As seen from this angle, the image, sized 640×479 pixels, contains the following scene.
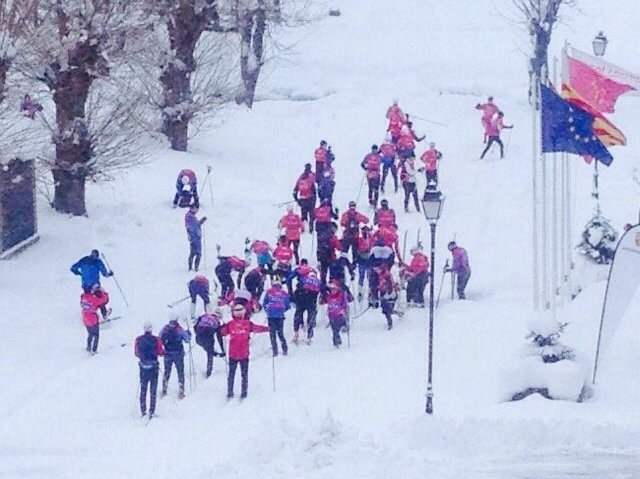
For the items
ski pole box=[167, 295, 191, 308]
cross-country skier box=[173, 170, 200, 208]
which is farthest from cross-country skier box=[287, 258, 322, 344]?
cross-country skier box=[173, 170, 200, 208]

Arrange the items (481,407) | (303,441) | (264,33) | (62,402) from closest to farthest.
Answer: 1. (303,441)
2. (481,407)
3. (62,402)
4. (264,33)

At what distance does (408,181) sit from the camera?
31.2 meters

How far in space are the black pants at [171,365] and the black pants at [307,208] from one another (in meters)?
8.90

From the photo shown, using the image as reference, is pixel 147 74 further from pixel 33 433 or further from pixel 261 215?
pixel 33 433

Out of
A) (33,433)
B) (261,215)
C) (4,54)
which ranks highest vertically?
(4,54)

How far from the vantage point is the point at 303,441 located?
58.9 feet

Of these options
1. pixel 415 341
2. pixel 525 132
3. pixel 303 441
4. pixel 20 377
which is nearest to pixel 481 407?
pixel 303 441

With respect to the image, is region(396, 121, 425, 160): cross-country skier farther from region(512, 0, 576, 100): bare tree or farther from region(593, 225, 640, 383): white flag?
region(593, 225, 640, 383): white flag

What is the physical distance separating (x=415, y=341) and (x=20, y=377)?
6760mm

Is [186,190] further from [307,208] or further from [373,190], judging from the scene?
[373,190]

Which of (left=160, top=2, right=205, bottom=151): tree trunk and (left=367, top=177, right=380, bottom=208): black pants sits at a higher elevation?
(left=160, top=2, right=205, bottom=151): tree trunk

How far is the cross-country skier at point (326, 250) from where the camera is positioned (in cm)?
2611

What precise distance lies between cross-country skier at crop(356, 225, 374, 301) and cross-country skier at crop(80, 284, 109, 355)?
492 cm

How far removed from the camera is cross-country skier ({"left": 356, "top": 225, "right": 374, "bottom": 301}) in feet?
85.7
